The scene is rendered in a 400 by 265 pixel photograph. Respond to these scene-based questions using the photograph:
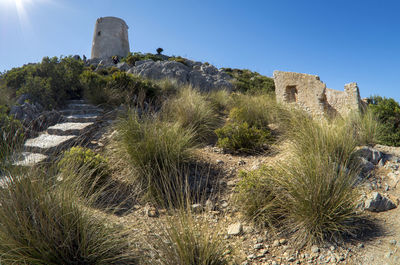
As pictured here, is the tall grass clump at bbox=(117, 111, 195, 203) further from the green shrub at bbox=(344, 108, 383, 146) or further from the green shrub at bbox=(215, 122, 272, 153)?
the green shrub at bbox=(344, 108, 383, 146)

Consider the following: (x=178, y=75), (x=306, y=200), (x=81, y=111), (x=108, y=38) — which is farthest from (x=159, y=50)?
(x=306, y=200)

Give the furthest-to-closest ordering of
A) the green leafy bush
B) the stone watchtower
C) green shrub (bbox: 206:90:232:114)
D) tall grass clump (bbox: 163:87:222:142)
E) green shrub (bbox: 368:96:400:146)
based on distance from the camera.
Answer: the stone watchtower < green shrub (bbox: 206:90:232:114) < the green leafy bush < tall grass clump (bbox: 163:87:222:142) < green shrub (bbox: 368:96:400:146)

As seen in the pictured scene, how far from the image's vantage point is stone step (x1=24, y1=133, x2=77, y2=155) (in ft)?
14.7

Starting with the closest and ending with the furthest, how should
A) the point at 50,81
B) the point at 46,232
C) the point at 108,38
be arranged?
the point at 46,232
the point at 50,81
the point at 108,38

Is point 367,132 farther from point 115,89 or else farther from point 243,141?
point 115,89

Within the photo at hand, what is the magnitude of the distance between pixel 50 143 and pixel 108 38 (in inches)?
835

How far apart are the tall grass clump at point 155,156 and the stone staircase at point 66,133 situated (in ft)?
3.44

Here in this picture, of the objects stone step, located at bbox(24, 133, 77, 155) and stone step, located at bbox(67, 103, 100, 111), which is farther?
stone step, located at bbox(67, 103, 100, 111)

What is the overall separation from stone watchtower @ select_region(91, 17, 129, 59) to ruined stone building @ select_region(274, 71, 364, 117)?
1973 centimetres

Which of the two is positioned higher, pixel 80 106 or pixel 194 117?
pixel 80 106

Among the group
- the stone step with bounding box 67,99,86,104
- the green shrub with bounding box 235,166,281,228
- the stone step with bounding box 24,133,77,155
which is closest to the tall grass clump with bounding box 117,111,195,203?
the green shrub with bounding box 235,166,281,228

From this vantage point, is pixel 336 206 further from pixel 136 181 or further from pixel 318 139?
pixel 136 181

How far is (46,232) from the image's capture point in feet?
5.70

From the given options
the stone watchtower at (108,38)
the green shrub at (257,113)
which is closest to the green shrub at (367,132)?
the green shrub at (257,113)
